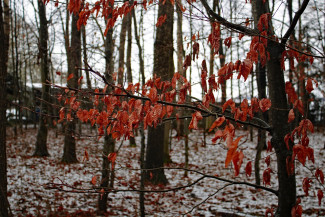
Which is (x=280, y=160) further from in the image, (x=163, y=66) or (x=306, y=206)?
(x=163, y=66)

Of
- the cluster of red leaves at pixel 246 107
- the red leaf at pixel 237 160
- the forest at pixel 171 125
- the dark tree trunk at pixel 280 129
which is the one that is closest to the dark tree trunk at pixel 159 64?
the forest at pixel 171 125

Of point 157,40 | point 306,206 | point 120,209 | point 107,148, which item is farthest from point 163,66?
point 306,206

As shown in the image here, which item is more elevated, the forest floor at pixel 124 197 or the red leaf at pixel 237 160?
the red leaf at pixel 237 160

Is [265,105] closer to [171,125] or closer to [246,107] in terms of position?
[246,107]

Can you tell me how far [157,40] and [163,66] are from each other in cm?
91

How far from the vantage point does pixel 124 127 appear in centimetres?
252

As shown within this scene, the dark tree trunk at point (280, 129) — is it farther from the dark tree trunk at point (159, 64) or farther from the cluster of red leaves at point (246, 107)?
the dark tree trunk at point (159, 64)

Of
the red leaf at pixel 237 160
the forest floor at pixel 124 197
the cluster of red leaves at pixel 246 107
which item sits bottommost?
the forest floor at pixel 124 197

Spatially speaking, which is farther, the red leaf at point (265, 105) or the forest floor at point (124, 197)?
the forest floor at point (124, 197)

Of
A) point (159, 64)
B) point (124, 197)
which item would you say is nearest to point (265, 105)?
point (124, 197)

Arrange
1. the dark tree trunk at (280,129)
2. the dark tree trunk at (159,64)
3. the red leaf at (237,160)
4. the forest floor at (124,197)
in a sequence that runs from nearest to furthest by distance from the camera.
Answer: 1. the red leaf at (237,160)
2. the dark tree trunk at (280,129)
3. the forest floor at (124,197)
4. the dark tree trunk at (159,64)

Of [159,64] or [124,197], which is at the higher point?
[159,64]

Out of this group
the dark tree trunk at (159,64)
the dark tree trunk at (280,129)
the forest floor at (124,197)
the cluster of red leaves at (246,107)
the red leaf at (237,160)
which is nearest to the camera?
the red leaf at (237,160)

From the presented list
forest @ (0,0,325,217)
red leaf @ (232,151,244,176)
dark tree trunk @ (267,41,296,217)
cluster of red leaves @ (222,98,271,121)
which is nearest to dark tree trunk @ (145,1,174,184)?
forest @ (0,0,325,217)
